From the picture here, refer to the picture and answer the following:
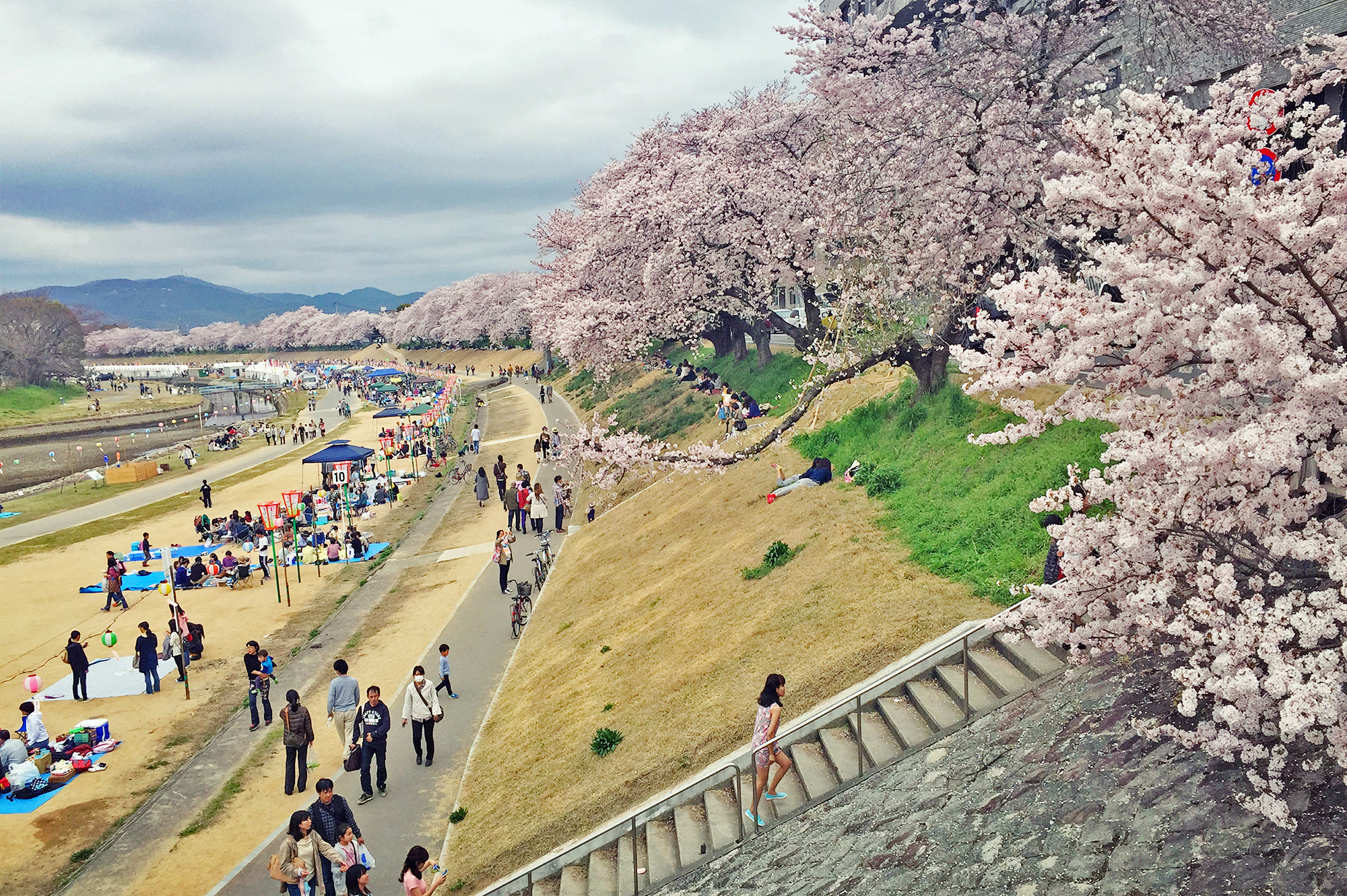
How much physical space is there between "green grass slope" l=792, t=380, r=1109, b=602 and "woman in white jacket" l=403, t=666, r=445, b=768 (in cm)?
854

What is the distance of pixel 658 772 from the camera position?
38.3ft

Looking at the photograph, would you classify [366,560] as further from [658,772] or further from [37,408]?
[37,408]

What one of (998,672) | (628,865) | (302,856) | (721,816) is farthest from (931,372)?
(302,856)

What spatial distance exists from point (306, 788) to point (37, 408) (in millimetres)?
110397

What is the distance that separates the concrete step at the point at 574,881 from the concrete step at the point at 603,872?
0.46 ft

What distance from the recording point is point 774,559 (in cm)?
1745

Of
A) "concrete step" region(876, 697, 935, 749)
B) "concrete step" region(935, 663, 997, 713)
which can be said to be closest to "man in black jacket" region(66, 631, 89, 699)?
"concrete step" region(876, 697, 935, 749)

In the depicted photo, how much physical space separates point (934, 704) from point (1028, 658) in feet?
3.89

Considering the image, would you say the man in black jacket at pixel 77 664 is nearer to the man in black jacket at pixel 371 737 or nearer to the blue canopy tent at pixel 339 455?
the man in black jacket at pixel 371 737

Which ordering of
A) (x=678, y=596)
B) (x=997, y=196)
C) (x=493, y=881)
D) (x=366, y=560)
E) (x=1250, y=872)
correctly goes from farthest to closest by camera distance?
(x=366, y=560) → (x=678, y=596) → (x=997, y=196) → (x=493, y=881) → (x=1250, y=872)

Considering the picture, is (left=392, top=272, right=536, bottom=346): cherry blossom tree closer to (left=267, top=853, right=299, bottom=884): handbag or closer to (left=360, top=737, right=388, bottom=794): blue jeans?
(left=360, top=737, right=388, bottom=794): blue jeans

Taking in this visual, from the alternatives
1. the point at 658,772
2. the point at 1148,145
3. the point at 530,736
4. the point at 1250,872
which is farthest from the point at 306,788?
the point at 1148,145

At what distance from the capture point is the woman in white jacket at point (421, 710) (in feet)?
47.9

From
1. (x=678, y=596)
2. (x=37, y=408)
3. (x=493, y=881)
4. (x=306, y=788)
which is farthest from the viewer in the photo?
(x=37, y=408)
